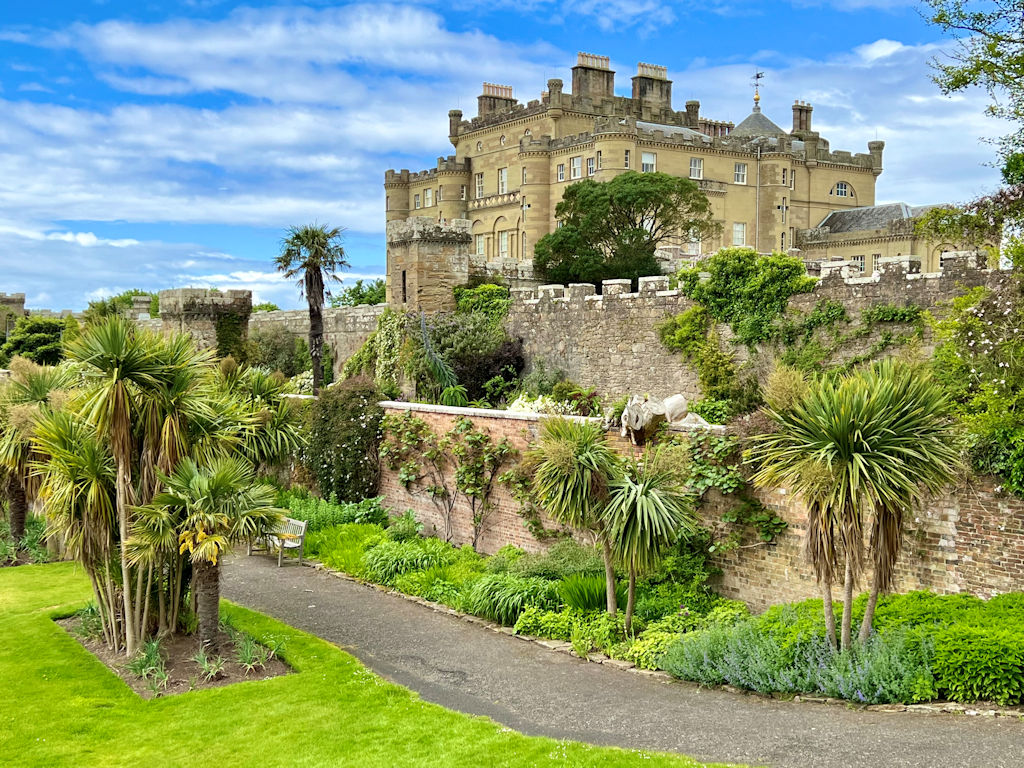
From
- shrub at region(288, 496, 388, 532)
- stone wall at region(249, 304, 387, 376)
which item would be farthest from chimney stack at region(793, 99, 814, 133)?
shrub at region(288, 496, 388, 532)

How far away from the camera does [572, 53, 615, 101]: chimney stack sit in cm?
5494

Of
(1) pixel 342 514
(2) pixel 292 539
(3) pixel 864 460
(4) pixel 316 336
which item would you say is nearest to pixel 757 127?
(4) pixel 316 336

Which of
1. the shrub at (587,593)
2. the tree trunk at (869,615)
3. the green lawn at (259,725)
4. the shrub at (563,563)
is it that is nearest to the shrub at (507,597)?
the shrub at (587,593)

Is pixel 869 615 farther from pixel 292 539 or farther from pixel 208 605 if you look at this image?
pixel 292 539

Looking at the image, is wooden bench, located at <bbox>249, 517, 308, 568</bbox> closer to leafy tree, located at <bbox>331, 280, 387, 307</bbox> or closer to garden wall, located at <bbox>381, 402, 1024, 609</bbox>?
garden wall, located at <bbox>381, 402, 1024, 609</bbox>

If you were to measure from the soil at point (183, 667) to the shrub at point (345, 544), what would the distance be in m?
4.49

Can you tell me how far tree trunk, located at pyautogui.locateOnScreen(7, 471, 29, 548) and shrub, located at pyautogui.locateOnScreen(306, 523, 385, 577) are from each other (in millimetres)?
6142

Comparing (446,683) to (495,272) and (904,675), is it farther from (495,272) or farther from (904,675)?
(495,272)

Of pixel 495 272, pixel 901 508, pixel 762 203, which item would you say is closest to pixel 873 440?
pixel 901 508

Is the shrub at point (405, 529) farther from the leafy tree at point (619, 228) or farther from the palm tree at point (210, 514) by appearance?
the leafy tree at point (619, 228)

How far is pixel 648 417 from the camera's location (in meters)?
14.6

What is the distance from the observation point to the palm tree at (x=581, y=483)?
42.6ft

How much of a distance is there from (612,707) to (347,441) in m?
12.3

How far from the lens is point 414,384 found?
26391mm
